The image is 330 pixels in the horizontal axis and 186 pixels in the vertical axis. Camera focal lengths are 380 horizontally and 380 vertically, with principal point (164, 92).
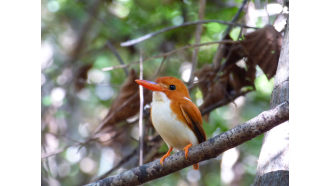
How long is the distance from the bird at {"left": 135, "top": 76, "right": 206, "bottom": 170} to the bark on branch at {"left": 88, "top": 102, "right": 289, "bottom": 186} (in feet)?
0.52

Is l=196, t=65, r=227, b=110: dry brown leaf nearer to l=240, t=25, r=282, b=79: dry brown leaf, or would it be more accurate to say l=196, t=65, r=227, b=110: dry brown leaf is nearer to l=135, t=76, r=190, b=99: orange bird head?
l=240, t=25, r=282, b=79: dry brown leaf

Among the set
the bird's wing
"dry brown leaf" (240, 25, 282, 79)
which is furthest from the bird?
"dry brown leaf" (240, 25, 282, 79)

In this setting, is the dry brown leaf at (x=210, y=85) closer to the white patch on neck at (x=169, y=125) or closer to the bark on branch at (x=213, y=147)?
the white patch on neck at (x=169, y=125)

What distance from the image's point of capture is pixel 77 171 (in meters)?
5.46

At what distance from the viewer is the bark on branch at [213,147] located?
5.49 ft

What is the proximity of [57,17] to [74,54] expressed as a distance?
602mm

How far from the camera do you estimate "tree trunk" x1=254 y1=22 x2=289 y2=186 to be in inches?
84.4

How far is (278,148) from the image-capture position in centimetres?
221

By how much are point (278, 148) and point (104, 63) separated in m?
3.68

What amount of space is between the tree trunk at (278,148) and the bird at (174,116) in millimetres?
406
